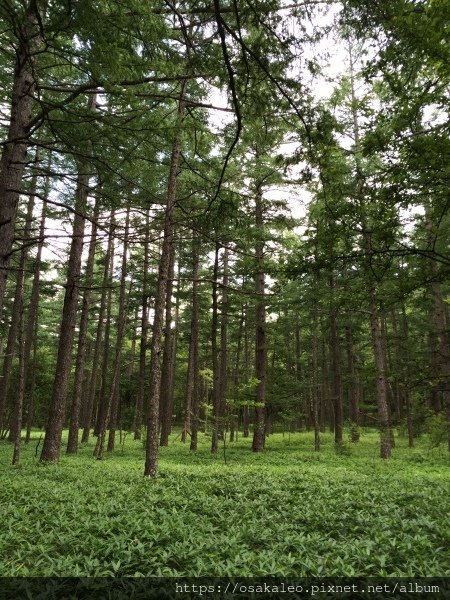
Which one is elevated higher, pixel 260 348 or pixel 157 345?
pixel 260 348

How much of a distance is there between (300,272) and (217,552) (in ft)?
14.2

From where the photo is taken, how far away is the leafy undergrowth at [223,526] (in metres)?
4.55

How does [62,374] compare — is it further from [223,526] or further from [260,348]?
[260,348]

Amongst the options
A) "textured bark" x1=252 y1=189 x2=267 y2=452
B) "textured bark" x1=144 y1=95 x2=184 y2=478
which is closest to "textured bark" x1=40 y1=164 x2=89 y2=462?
"textured bark" x1=144 y1=95 x2=184 y2=478

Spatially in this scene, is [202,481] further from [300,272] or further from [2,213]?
[2,213]

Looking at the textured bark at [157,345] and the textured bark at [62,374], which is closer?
the textured bark at [157,345]

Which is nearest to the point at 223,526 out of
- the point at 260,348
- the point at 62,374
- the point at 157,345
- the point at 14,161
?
the point at 157,345

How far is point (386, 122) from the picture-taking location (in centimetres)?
646

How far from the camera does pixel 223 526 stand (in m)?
6.12

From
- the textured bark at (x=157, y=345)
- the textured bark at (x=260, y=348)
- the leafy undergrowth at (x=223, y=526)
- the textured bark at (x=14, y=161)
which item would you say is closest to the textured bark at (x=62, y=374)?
the leafy undergrowth at (x=223, y=526)

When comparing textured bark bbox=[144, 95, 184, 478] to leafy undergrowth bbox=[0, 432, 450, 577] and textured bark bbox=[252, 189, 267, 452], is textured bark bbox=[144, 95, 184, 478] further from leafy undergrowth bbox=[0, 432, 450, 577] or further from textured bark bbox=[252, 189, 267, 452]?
textured bark bbox=[252, 189, 267, 452]

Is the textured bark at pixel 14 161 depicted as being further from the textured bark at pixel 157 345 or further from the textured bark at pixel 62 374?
the textured bark at pixel 62 374

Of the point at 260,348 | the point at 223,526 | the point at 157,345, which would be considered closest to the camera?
the point at 223,526

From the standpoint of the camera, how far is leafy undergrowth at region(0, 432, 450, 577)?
4547 millimetres
